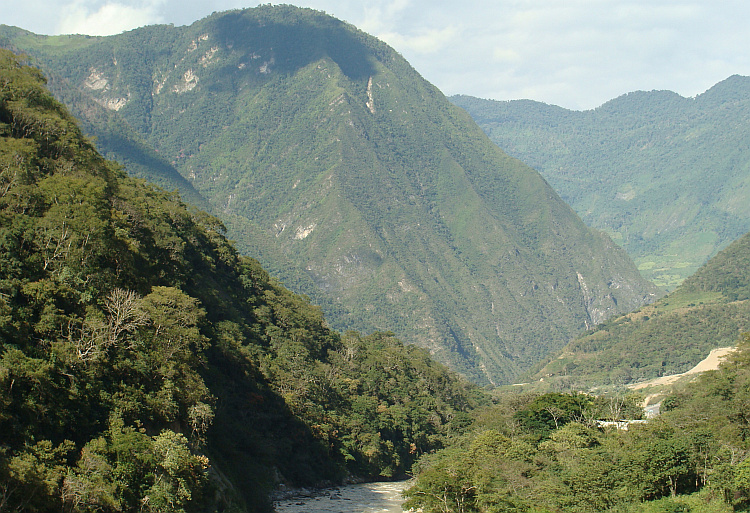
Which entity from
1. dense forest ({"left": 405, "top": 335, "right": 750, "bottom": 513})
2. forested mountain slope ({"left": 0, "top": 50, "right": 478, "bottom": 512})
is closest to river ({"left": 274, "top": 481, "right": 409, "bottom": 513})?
forested mountain slope ({"left": 0, "top": 50, "right": 478, "bottom": 512})

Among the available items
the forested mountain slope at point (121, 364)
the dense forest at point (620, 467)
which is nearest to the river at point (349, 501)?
the forested mountain slope at point (121, 364)

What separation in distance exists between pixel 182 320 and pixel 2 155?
21.6m

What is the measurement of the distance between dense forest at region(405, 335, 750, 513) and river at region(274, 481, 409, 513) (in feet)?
32.7

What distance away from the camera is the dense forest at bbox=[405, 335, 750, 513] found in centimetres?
6400

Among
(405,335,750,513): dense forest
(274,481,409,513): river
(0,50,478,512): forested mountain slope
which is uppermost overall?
(0,50,478,512): forested mountain slope

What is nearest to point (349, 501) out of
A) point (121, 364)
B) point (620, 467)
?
point (620, 467)

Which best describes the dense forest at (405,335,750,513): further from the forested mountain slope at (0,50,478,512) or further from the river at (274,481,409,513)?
the forested mountain slope at (0,50,478,512)

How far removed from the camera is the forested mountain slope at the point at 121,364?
167 ft

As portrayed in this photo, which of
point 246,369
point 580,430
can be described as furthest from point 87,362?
point 580,430

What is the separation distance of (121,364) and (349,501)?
141 feet

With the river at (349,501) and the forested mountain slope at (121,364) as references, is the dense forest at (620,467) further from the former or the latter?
the forested mountain slope at (121,364)

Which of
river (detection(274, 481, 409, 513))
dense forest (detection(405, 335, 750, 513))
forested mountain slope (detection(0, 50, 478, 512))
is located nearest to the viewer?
forested mountain slope (detection(0, 50, 478, 512))

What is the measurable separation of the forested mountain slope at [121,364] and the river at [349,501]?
321 cm

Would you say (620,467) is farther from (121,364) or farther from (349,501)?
(121,364)
